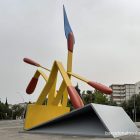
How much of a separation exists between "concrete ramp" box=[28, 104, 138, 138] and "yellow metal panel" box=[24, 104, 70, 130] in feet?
6.18

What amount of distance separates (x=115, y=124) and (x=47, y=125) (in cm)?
461

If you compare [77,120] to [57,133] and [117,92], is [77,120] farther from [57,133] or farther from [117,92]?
[117,92]

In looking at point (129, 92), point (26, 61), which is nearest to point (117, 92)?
point (129, 92)

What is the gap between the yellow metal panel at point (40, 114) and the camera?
76.4ft

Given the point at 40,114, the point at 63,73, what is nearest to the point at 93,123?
the point at 63,73

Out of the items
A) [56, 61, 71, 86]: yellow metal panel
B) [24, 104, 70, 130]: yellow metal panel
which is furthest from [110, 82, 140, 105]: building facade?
[56, 61, 71, 86]: yellow metal panel

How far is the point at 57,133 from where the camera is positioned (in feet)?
66.4

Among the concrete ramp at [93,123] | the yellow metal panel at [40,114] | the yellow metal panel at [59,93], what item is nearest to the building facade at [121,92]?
the yellow metal panel at [59,93]

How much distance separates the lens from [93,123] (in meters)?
18.8

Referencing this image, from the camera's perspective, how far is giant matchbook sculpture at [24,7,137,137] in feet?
60.7

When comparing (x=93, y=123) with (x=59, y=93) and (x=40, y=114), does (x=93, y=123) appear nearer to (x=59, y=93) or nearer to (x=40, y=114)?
(x=59, y=93)

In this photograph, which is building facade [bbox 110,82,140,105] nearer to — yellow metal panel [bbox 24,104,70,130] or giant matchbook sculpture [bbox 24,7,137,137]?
giant matchbook sculpture [bbox 24,7,137,137]

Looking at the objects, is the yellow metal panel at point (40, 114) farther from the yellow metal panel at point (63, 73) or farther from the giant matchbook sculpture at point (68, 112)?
the yellow metal panel at point (63, 73)

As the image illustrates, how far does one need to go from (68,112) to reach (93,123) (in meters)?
2.62
